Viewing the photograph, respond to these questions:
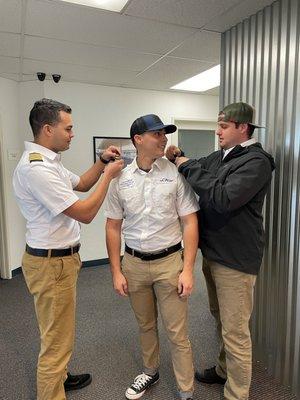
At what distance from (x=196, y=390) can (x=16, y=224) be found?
299 centimetres

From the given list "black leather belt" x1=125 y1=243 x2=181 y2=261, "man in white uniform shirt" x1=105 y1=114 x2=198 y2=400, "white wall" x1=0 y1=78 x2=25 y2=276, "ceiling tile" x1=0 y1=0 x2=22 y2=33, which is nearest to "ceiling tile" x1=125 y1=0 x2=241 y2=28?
"ceiling tile" x1=0 y1=0 x2=22 y2=33

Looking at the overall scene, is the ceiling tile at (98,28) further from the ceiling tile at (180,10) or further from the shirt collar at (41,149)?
the shirt collar at (41,149)

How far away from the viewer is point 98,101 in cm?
412

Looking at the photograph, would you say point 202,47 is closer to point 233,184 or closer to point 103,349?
point 233,184

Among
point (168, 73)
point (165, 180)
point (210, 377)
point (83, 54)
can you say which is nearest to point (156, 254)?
point (165, 180)

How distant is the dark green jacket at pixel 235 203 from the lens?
4.95 ft

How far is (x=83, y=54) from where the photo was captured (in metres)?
2.91

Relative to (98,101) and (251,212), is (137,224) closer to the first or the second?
(251,212)

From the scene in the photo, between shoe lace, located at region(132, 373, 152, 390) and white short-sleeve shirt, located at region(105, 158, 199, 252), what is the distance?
879 millimetres

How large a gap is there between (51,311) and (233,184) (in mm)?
1140

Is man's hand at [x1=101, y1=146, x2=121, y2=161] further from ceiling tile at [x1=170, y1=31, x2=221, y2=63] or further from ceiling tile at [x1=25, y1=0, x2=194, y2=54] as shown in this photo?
ceiling tile at [x1=170, y1=31, x2=221, y2=63]

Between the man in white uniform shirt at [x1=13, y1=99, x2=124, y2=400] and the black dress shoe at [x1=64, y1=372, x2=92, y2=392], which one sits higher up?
the man in white uniform shirt at [x1=13, y1=99, x2=124, y2=400]

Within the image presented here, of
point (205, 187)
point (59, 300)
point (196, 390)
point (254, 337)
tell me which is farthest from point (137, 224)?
point (254, 337)

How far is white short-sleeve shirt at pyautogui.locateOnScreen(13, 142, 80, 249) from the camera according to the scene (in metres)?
1.54
